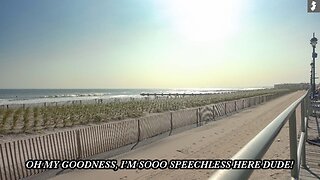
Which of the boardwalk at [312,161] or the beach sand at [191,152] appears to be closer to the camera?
the boardwalk at [312,161]

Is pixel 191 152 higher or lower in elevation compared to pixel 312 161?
lower

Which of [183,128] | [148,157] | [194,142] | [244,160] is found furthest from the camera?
[183,128]

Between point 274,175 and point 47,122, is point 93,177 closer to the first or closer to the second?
point 274,175

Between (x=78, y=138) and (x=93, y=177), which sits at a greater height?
(x=78, y=138)

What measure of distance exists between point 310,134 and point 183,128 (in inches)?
355

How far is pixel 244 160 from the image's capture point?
1.16 metres

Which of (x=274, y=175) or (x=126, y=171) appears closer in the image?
(x=274, y=175)

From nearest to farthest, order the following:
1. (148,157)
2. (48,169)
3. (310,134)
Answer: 1. (48,169)
2. (310,134)
3. (148,157)

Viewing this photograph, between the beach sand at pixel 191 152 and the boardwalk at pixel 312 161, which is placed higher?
the boardwalk at pixel 312 161

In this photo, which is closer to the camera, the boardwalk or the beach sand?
the boardwalk

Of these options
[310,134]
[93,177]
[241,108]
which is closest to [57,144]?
[93,177]

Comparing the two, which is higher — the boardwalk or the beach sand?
the boardwalk

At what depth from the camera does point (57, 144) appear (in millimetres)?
10617

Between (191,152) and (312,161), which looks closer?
(312,161)
